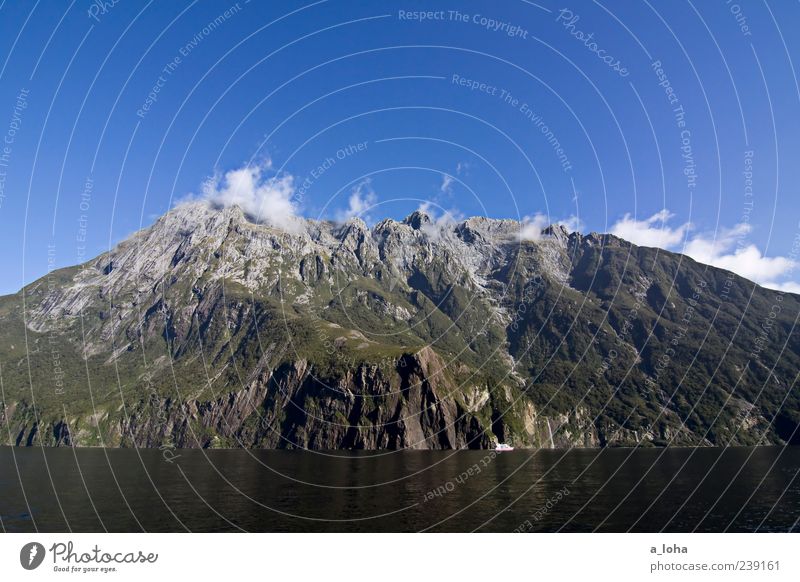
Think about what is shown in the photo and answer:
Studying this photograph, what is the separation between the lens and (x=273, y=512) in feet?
221

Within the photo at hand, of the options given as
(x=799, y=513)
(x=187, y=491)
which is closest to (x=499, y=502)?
(x=799, y=513)

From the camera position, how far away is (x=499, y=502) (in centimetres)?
7694

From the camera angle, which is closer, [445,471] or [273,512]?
[273,512]

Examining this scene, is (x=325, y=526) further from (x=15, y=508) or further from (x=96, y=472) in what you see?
(x=96, y=472)
